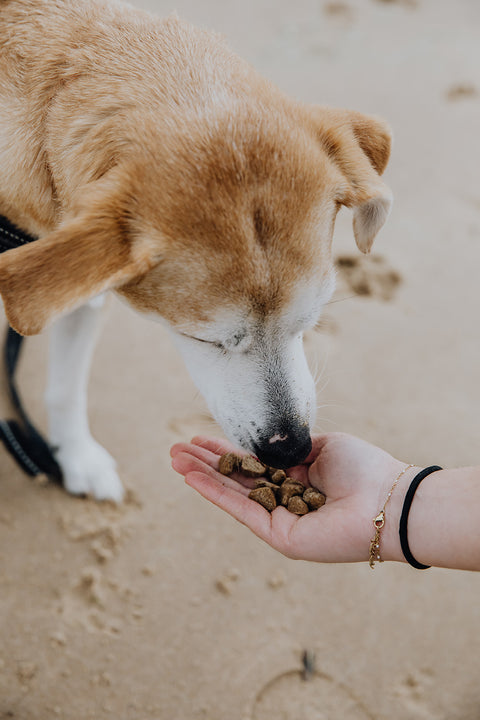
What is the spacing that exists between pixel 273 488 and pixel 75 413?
1.14 meters

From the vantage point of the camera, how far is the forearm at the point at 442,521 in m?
1.86

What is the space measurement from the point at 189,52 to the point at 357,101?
3767 mm

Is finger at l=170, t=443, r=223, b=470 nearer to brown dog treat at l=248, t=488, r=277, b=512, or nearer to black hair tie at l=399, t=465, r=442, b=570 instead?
brown dog treat at l=248, t=488, r=277, b=512

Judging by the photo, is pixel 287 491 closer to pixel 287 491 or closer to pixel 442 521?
pixel 287 491

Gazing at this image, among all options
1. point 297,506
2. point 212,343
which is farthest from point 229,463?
point 212,343

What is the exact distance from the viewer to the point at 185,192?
1.71 m

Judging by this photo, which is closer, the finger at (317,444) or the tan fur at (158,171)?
the tan fur at (158,171)

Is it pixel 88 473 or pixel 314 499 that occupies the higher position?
pixel 314 499

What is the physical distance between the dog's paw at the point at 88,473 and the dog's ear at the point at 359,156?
155cm

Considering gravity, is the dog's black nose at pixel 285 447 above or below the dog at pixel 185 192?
below

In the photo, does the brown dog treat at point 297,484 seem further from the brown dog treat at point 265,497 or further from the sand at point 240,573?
the sand at point 240,573

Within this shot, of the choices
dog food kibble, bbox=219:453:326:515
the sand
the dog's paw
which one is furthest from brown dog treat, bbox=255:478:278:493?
the dog's paw

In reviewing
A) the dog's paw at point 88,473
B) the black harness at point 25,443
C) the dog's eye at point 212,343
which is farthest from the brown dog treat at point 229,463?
the black harness at point 25,443

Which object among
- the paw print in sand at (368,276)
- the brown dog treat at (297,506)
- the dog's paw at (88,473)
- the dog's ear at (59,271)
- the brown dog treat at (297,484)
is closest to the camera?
the dog's ear at (59,271)
